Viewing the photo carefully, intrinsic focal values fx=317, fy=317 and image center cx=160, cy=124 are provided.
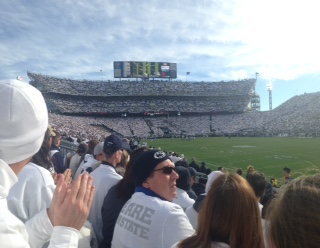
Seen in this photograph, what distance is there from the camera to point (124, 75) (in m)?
79.5

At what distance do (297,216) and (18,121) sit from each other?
1405mm

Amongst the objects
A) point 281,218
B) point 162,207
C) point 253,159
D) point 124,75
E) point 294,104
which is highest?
point 124,75

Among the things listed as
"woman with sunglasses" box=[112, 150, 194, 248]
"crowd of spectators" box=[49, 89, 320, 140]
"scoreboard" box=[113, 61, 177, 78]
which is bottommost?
"woman with sunglasses" box=[112, 150, 194, 248]

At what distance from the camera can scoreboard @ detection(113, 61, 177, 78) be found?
79.2 m

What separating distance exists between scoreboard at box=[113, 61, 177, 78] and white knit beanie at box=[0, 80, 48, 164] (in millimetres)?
78791

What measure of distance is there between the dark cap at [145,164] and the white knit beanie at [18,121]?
154 centimetres

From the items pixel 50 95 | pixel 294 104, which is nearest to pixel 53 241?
pixel 50 95

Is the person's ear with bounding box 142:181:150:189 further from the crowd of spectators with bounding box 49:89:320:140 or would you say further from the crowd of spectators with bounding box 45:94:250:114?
the crowd of spectators with bounding box 45:94:250:114

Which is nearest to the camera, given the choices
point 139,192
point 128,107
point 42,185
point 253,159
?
point 42,185

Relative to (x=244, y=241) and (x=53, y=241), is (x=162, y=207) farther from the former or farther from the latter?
(x=53, y=241)

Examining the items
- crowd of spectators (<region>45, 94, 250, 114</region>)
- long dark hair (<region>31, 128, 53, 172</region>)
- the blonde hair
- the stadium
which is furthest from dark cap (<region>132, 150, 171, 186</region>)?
crowd of spectators (<region>45, 94, 250, 114</region>)

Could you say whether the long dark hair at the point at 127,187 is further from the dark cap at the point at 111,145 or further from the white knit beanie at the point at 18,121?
the white knit beanie at the point at 18,121

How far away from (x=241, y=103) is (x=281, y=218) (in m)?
86.0

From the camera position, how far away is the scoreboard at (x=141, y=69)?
79.2 m
